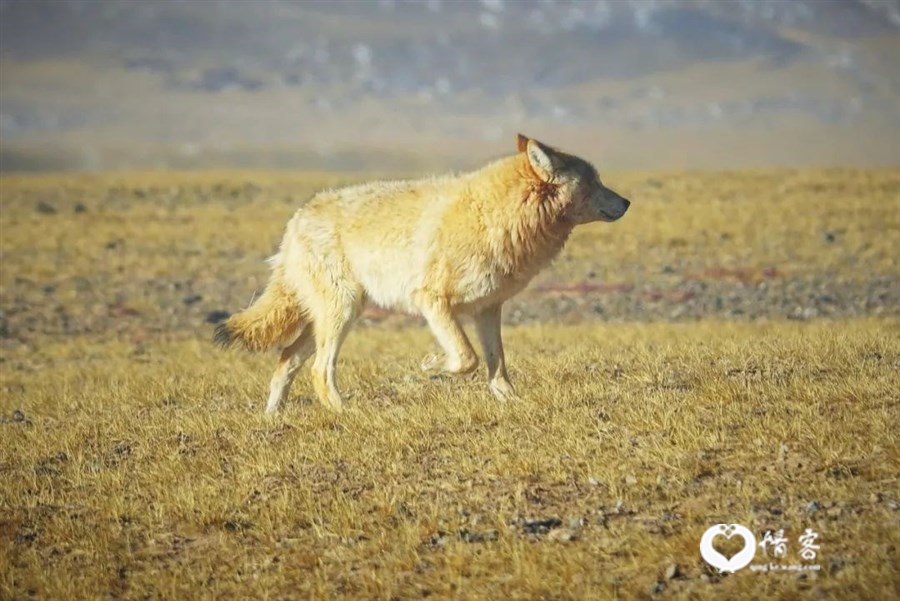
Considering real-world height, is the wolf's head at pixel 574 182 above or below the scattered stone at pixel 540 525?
above

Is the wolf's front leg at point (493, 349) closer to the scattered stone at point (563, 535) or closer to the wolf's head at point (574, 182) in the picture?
the wolf's head at point (574, 182)

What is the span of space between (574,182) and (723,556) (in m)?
4.49

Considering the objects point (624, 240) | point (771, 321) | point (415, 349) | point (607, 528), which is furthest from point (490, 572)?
point (624, 240)

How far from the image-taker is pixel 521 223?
9398 millimetres

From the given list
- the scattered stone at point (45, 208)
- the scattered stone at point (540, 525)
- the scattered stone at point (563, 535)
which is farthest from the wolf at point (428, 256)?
the scattered stone at point (45, 208)

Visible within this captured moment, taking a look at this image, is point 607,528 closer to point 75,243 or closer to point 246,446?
point 246,446

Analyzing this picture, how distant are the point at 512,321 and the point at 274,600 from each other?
556 inches

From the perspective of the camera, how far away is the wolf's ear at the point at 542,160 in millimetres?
9422

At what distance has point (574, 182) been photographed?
380 inches

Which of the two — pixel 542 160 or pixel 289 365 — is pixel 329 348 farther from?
pixel 542 160

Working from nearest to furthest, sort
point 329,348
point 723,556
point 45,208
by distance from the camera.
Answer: point 723,556 → point 329,348 → point 45,208

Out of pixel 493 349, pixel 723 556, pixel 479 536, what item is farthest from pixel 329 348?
pixel 723 556

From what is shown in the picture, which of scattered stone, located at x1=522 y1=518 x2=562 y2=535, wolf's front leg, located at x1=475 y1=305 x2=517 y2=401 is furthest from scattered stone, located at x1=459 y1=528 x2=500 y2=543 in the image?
wolf's front leg, located at x1=475 y1=305 x2=517 y2=401

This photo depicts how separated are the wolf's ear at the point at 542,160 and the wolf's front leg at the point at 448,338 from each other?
137 cm
